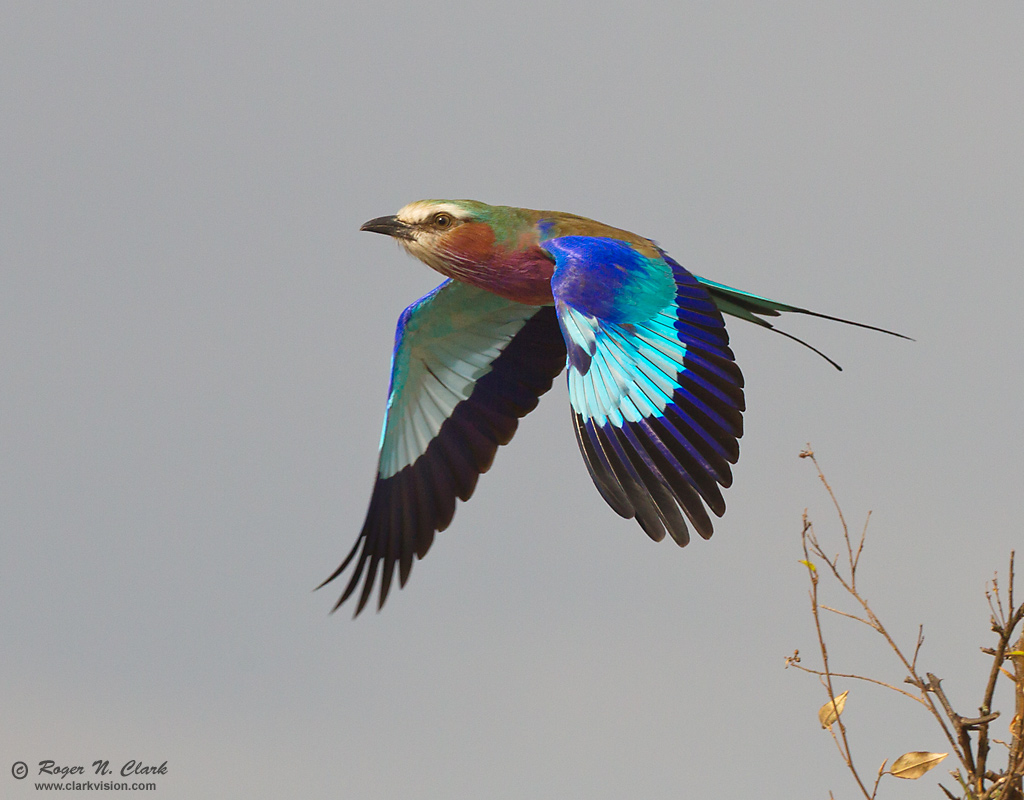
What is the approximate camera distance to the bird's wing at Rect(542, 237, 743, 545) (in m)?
4.10

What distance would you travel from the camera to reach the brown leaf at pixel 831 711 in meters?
3.28

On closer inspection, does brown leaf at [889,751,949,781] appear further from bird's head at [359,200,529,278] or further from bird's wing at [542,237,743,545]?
bird's head at [359,200,529,278]

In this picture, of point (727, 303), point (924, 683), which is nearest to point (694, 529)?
point (924, 683)

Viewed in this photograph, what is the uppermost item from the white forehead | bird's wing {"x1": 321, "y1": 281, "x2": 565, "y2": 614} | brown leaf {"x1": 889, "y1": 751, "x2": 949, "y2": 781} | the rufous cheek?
the white forehead

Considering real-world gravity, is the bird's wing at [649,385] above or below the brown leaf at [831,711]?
above

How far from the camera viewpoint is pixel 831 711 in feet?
10.8

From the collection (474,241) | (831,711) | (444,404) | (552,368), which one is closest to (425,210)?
(474,241)

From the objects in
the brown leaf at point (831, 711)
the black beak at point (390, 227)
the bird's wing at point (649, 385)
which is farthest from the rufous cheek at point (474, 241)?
the brown leaf at point (831, 711)

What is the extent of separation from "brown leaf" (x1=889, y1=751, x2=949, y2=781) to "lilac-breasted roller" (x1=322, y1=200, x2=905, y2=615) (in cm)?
107

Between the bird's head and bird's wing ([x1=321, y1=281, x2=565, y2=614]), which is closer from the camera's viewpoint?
the bird's head

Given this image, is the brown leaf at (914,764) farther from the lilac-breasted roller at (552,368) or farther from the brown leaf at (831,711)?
the lilac-breasted roller at (552,368)

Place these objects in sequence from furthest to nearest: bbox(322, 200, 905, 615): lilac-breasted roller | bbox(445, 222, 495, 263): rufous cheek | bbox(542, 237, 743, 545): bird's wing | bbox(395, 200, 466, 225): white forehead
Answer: bbox(395, 200, 466, 225): white forehead
bbox(445, 222, 495, 263): rufous cheek
bbox(322, 200, 905, 615): lilac-breasted roller
bbox(542, 237, 743, 545): bird's wing

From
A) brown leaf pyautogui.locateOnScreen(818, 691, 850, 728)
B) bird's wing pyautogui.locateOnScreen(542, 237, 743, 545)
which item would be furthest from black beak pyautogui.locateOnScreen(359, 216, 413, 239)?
brown leaf pyautogui.locateOnScreen(818, 691, 850, 728)

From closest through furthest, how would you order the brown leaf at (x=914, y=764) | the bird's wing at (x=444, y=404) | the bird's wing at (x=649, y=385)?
the brown leaf at (x=914, y=764) → the bird's wing at (x=649, y=385) → the bird's wing at (x=444, y=404)
